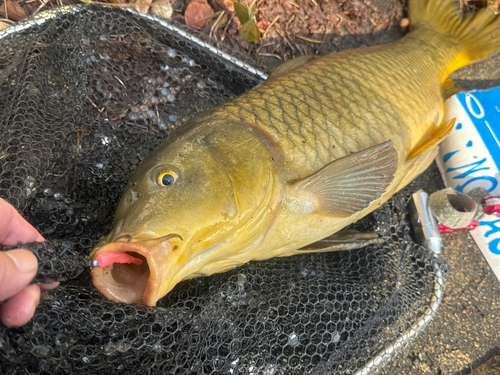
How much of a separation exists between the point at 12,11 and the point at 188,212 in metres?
1.72

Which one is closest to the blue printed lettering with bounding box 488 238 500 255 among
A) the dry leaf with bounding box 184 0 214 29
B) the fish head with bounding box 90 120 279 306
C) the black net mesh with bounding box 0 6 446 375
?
the black net mesh with bounding box 0 6 446 375

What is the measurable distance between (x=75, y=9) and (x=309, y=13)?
1.61m

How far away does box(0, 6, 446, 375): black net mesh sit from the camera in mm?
1076

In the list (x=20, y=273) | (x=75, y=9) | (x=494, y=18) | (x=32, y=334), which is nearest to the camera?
(x=20, y=273)

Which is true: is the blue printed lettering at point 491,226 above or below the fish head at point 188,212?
below

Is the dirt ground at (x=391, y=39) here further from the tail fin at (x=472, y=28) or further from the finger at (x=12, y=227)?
the finger at (x=12, y=227)

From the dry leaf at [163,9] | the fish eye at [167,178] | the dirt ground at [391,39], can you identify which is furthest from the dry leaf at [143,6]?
the fish eye at [167,178]

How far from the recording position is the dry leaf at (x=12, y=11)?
1.87 meters

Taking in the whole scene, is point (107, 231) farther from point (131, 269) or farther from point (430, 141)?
point (430, 141)

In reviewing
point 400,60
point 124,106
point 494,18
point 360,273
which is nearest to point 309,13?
point 400,60

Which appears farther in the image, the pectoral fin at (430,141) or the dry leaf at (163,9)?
the dry leaf at (163,9)

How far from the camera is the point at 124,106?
1.78 m

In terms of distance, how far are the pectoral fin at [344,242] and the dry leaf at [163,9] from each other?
1692mm

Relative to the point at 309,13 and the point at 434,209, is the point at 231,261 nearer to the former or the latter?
the point at 434,209
